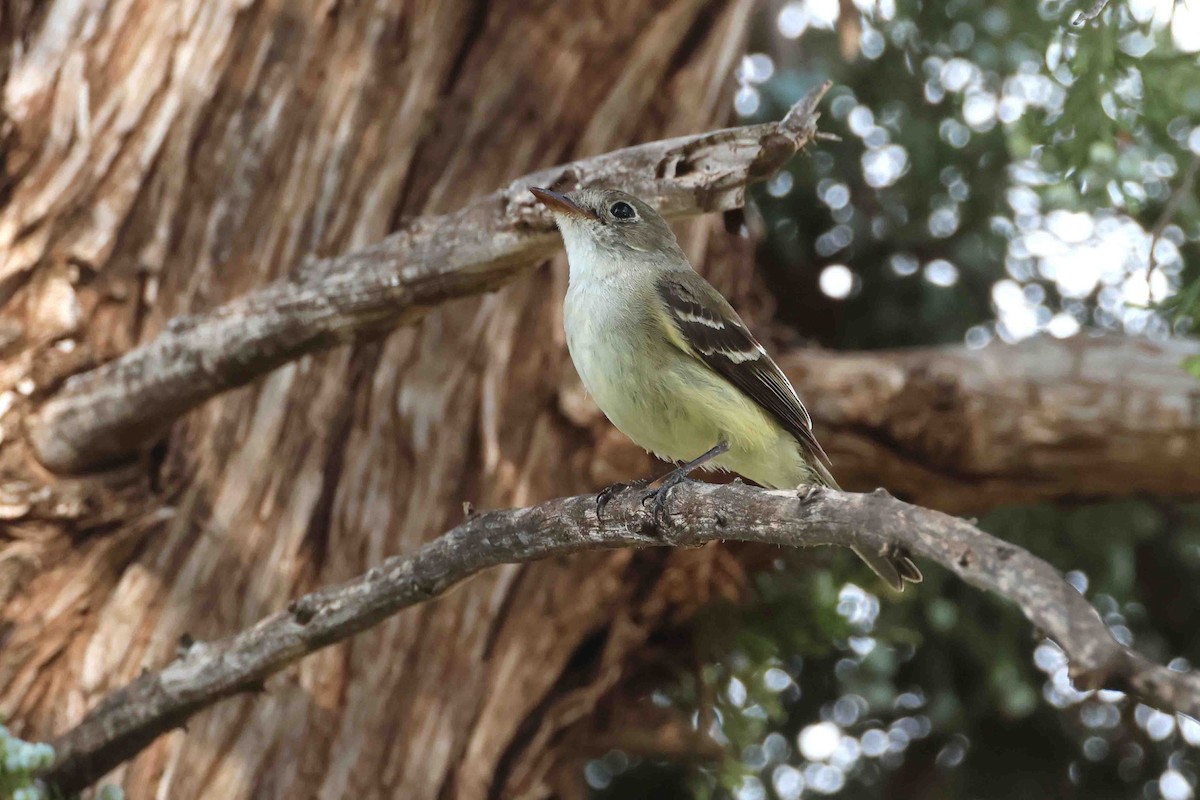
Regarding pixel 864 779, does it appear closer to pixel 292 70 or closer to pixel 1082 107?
pixel 1082 107

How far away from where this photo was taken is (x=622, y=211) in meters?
3.88

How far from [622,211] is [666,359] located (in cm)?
68

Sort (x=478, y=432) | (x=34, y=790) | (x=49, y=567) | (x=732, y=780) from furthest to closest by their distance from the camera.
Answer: (x=732, y=780) → (x=478, y=432) → (x=49, y=567) → (x=34, y=790)

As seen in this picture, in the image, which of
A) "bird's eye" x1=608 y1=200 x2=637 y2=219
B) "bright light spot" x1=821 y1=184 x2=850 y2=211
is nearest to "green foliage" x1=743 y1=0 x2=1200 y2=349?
"bright light spot" x1=821 y1=184 x2=850 y2=211

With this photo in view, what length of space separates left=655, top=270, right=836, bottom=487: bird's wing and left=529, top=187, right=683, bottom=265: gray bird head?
0.16 metres

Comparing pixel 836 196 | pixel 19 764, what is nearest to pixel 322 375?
pixel 19 764

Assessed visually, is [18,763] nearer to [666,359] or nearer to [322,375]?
[322,375]

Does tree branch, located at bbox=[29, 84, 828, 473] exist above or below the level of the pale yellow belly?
above

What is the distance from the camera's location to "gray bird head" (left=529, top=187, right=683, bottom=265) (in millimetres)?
3637

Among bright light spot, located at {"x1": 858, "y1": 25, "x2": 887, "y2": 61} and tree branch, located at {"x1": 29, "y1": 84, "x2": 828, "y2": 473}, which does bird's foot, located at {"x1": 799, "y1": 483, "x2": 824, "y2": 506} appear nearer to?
tree branch, located at {"x1": 29, "y1": 84, "x2": 828, "y2": 473}

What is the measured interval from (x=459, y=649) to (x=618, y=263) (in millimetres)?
1562

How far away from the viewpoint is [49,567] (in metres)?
3.59

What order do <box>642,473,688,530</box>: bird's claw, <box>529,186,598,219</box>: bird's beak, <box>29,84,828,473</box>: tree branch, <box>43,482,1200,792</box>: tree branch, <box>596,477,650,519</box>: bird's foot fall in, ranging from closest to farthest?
<box>43,482,1200,792</box>: tree branch, <box>642,473,688,530</box>: bird's claw, <box>596,477,650,519</box>: bird's foot, <box>29,84,828,473</box>: tree branch, <box>529,186,598,219</box>: bird's beak

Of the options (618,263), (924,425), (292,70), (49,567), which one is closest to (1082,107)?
(924,425)
